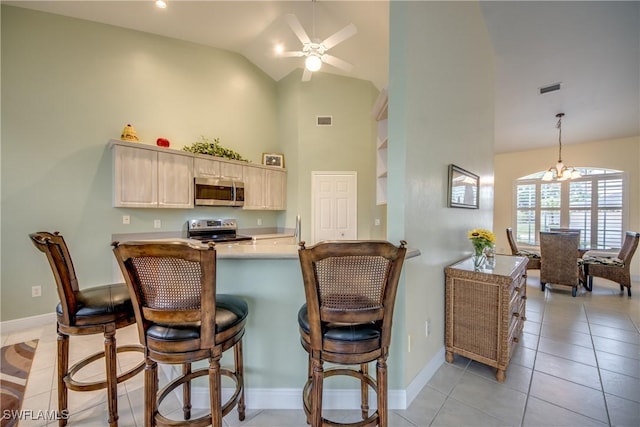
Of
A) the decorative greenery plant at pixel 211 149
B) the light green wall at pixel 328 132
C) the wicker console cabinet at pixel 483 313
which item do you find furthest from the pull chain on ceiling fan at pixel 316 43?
the wicker console cabinet at pixel 483 313

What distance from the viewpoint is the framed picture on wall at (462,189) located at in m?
2.31

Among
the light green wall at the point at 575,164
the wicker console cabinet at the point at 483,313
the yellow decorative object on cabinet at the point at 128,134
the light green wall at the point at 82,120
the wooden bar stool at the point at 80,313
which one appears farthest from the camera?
the light green wall at the point at 575,164

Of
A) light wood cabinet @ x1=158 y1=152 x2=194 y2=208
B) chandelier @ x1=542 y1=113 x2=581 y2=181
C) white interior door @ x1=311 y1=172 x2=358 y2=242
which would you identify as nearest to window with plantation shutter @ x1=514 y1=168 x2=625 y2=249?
chandelier @ x1=542 y1=113 x2=581 y2=181

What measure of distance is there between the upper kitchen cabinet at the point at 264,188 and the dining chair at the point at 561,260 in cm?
464

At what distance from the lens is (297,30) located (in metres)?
2.90

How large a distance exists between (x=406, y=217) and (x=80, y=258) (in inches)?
154

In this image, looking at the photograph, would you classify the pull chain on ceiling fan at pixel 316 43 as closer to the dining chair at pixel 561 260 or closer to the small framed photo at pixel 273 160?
the small framed photo at pixel 273 160

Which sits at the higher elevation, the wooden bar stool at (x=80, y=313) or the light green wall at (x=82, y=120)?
the light green wall at (x=82, y=120)

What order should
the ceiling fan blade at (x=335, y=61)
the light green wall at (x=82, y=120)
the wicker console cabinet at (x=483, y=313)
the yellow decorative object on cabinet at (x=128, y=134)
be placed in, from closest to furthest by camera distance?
the wicker console cabinet at (x=483, y=313)
the light green wall at (x=82, y=120)
the ceiling fan blade at (x=335, y=61)
the yellow decorative object on cabinet at (x=128, y=134)

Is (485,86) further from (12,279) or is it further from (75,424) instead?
(12,279)

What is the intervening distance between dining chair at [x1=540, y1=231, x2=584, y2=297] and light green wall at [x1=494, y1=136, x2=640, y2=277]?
8.81 feet

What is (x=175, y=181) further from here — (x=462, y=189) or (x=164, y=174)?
(x=462, y=189)

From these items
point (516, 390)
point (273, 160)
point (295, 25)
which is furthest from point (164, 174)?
point (516, 390)

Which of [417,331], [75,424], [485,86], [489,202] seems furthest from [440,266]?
[75,424]
